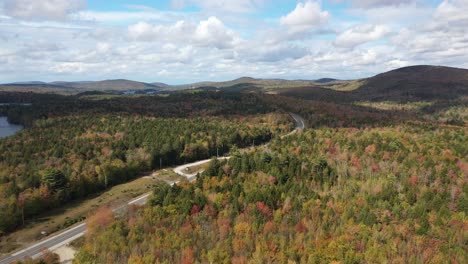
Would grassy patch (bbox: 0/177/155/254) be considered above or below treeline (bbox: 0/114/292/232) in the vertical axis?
below

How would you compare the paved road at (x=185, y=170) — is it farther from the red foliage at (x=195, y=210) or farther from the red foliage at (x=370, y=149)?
the red foliage at (x=370, y=149)

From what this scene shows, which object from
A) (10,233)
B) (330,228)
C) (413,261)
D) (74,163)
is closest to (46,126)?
(74,163)

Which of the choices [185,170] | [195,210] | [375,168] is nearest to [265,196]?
[195,210]

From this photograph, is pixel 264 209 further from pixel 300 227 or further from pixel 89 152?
pixel 89 152

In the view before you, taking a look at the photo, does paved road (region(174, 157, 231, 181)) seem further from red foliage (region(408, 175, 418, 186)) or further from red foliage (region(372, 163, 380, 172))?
red foliage (region(408, 175, 418, 186))

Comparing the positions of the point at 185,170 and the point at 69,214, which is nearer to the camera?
the point at 69,214

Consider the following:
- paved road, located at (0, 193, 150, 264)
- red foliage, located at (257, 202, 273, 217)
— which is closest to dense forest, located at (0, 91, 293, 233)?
paved road, located at (0, 193, 150, 264)
